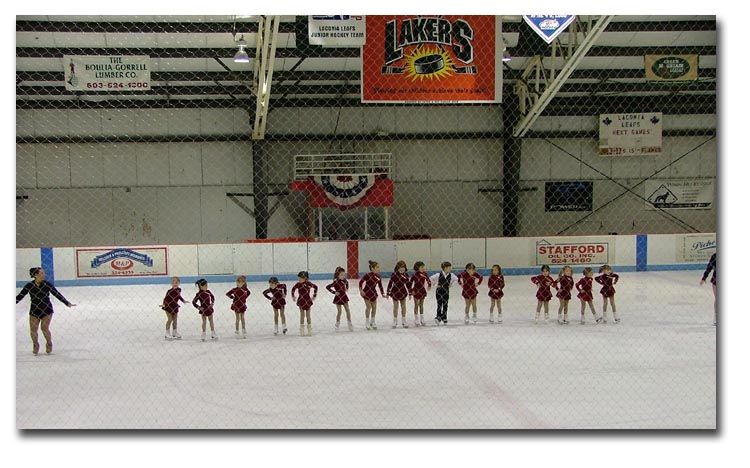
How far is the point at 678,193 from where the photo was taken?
21.7m

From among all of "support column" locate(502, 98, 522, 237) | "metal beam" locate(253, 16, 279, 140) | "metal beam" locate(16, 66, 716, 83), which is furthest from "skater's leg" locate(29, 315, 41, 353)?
"support column" locate(502, 98, 522, 237)

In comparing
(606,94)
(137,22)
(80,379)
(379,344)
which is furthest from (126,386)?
(606,94)

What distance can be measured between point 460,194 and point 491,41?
33.9ft

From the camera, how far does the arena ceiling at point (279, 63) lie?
49.3 feet

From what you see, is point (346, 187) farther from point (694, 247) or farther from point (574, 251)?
point (694, 247)

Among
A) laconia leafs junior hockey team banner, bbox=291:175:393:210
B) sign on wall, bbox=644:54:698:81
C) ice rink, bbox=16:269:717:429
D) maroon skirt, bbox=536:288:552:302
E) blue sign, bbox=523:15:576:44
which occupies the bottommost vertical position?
ice rink, bbox=16:269:717:429

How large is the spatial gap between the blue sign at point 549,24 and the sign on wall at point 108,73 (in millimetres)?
8447

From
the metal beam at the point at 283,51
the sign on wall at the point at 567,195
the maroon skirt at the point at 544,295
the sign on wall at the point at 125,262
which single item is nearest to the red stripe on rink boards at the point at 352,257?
the sign on wall at the point at 125,262

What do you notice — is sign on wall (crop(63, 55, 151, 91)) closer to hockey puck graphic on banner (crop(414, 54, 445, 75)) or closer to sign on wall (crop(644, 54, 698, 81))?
hockey puck graphic on banner (crop(414, 54, 445, 75))

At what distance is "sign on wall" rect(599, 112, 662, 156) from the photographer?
21500 millimetres

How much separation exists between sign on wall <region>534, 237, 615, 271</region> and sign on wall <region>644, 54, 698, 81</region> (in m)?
4.39

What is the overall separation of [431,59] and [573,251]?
8.83m

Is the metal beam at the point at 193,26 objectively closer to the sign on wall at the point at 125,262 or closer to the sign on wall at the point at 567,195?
the sign on wall at the point at 125,262

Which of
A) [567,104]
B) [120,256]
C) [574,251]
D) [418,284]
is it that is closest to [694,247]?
[574,251]
